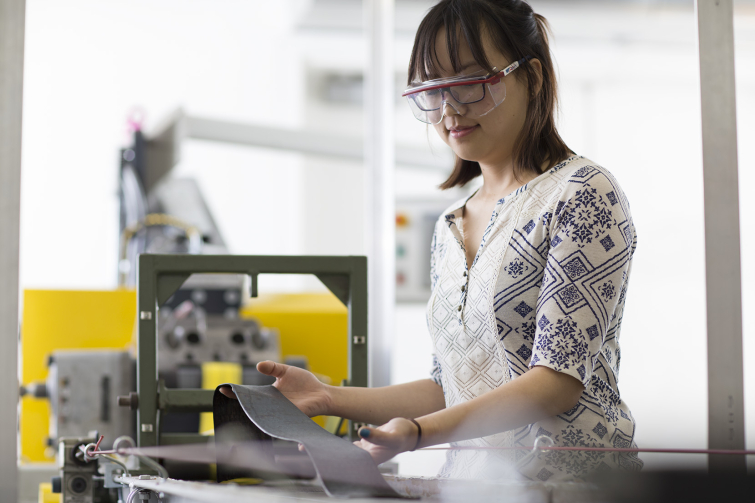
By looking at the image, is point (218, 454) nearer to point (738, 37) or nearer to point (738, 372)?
point (738, 372)

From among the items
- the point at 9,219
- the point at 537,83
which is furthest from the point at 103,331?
the point at 537,83

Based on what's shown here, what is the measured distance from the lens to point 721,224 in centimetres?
116

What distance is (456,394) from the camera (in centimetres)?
101

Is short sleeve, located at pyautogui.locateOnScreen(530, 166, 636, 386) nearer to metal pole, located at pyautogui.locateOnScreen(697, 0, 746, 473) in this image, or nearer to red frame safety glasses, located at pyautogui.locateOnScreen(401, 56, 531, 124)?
red frame safety glasses, located at pyautogui.locateOnScreen(401, 56, 531, 124)

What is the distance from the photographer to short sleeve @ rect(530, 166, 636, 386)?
32.8 inches

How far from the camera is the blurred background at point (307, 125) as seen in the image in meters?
4.39

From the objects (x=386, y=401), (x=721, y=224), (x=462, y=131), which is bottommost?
(x=386, y=401)

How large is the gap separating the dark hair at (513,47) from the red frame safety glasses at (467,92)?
19mm

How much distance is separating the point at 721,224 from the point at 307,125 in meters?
4.36

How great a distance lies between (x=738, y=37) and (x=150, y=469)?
1210 millimetres

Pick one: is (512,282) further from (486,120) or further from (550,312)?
(486,120)

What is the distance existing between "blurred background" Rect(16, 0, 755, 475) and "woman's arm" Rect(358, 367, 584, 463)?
3429 millimetres

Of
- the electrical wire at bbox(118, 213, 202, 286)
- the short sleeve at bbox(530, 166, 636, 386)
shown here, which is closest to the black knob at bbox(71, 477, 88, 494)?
the short sleeve at bbox(530, 166, 636, 386)

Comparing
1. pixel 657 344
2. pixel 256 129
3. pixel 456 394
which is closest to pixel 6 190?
pixel 456 394
